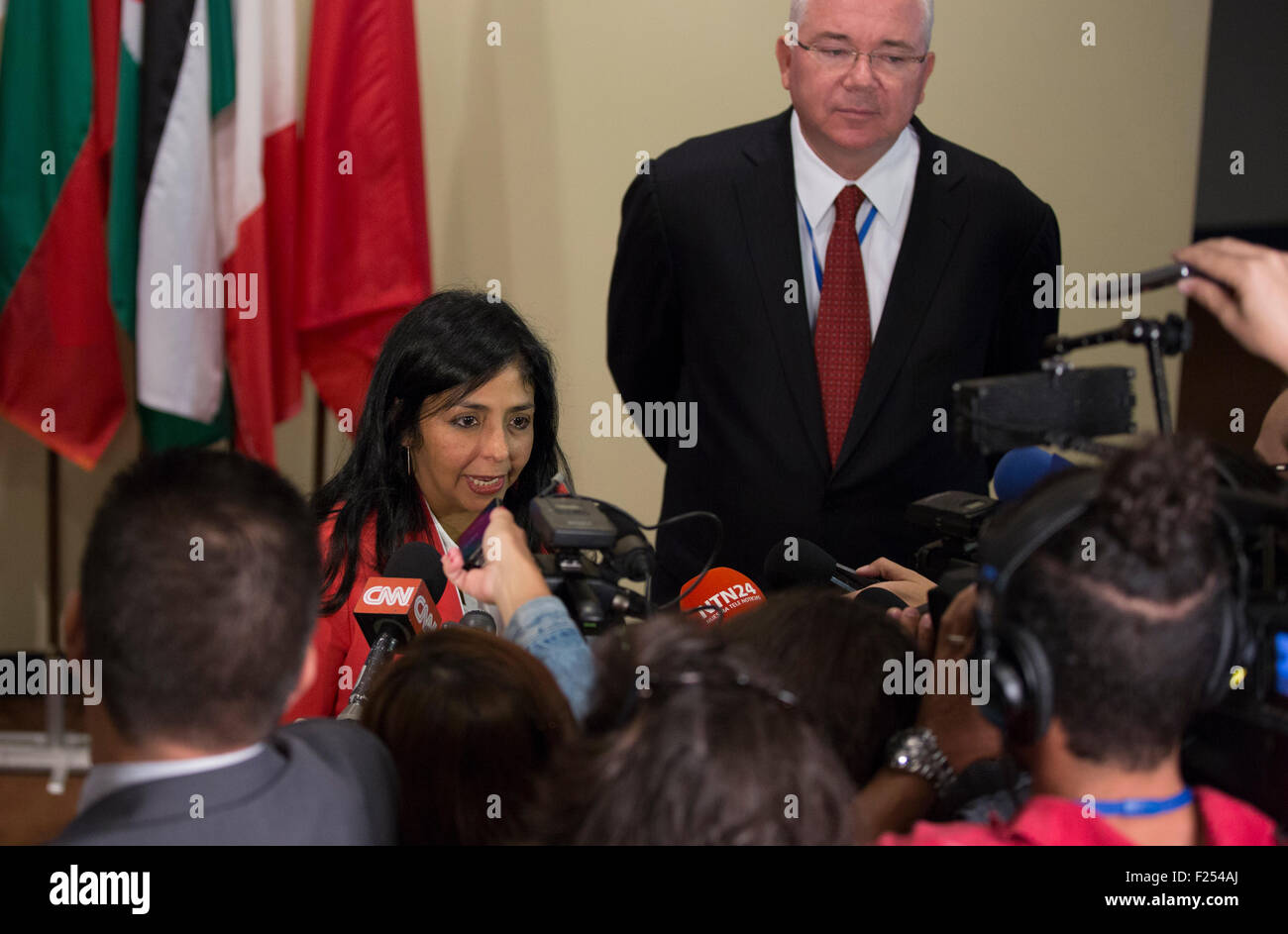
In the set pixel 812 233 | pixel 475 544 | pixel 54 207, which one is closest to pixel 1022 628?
pixel 475 544

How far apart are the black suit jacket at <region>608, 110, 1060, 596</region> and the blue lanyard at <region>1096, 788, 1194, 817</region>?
3.83 feet

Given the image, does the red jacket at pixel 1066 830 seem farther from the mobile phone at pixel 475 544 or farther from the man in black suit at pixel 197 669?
the mobile phone at pixel 475 544

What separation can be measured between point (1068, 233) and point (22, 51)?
2565mm

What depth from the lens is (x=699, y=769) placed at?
2.42 ft

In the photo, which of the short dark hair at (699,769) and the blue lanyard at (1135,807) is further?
the blue lanyard at (1135,807)

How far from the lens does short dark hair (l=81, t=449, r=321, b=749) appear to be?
0.85 metres

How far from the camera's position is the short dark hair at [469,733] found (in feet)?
2.99

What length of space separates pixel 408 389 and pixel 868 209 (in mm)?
822

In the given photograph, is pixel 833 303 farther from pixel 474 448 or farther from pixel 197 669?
pixel 197 669

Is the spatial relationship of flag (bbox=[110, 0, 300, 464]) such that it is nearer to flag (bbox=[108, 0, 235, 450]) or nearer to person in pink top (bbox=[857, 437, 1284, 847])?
flag (bbox=[108, 0, 235, 450])

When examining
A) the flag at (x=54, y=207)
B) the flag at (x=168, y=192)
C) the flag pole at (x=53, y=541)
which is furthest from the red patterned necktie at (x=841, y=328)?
the flag pole at (x=53, y=541)

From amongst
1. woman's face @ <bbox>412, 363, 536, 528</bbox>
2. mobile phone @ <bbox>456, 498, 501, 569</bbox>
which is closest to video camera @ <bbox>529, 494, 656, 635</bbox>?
mobile phone @ <bbox>456, 498, 501, 569</bbox>

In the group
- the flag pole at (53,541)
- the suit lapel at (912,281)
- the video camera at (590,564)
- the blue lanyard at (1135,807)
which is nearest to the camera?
the blue lanyard at (1135,807)

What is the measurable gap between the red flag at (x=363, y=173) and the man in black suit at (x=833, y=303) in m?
1.00
